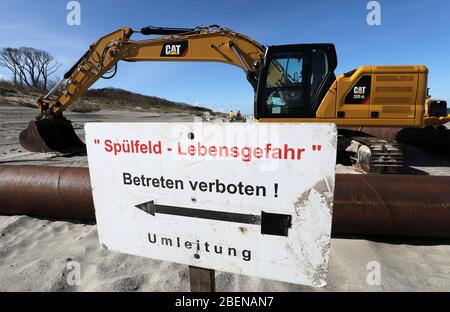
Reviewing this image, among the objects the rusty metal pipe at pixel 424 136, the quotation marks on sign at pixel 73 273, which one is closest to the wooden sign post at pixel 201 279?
the quotation marks on sign at pixel 73 273

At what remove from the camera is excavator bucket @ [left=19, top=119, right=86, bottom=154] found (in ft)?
26.1

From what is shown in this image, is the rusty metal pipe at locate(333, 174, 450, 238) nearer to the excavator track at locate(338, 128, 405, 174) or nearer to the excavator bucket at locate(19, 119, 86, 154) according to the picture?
the excavator track at locate(338, 128, 405, 174)

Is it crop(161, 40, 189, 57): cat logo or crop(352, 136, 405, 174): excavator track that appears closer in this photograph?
crop(352, 136, 405, 174): excavator track

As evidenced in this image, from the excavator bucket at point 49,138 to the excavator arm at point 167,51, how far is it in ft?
4.19

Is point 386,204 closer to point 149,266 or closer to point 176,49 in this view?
point 149,266

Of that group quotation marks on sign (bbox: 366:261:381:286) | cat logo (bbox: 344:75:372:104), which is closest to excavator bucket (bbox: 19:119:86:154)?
cat logo (bbox: 344:75:372:104)

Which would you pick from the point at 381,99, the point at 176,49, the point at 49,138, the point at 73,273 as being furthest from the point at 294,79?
the point at 49,138

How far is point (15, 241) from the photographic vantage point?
2.87m

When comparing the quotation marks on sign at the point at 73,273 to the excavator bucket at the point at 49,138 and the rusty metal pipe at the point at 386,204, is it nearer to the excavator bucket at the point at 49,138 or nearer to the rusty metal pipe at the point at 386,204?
the rusty metal pipe at the point at 386,204

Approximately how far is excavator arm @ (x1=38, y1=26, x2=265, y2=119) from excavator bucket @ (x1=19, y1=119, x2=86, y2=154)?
128 centimetres

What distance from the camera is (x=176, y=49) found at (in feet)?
23.9

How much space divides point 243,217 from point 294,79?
222 inches
